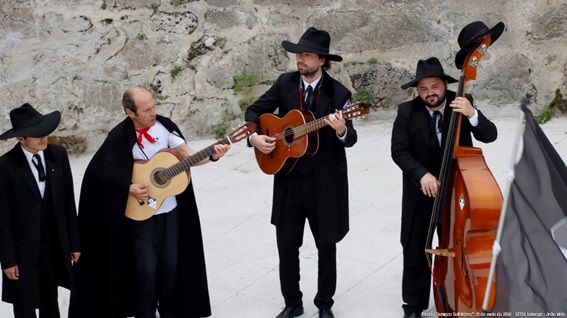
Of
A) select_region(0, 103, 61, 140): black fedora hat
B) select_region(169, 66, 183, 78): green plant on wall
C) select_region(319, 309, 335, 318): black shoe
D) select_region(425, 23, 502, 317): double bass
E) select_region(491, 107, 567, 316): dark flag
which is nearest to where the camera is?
select_region(491, 107, 567, 316): dark flag

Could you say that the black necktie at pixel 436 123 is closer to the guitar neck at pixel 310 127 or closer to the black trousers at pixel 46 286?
the guitar neck at pixel 310 127

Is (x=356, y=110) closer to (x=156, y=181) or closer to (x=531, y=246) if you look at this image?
(x=156, y=181)

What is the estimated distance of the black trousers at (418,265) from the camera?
5336 mm

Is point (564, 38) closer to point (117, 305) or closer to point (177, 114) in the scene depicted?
point (177, 114)

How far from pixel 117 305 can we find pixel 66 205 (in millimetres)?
752

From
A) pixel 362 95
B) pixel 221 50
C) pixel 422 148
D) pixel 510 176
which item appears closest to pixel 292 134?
pixel 422 148

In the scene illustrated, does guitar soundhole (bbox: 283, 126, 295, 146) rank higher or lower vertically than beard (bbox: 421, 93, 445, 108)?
lower

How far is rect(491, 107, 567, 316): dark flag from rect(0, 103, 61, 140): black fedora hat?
268 centimetres

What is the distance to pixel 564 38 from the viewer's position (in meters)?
8.31

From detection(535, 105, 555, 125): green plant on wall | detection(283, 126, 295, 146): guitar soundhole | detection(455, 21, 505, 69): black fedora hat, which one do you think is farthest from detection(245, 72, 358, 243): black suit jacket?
detection(535, 105, 555, 125): green plant on wall

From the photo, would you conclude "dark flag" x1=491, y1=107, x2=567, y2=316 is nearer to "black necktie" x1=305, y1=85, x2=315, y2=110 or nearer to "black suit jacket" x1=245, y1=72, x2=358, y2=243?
"black suit jacket" x1=245, y1=72, x2=358, y2=243

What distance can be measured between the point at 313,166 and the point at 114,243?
133 centimetres

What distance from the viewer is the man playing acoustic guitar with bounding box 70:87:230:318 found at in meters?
5.27

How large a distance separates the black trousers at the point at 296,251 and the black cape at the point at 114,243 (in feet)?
A: 1.77
